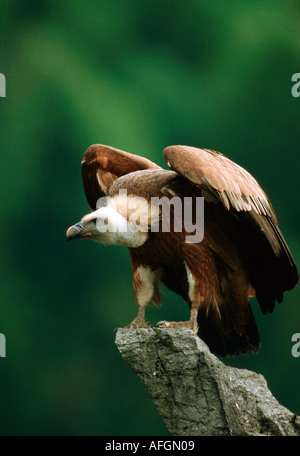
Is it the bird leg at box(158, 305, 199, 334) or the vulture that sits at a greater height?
the vulture

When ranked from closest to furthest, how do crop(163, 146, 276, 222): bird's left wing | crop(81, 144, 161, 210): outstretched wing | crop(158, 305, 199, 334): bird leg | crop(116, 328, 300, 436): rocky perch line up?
crop(116, 328, 300, 436): rocky perch, crop(163, 146, 276, 222): bird's left wing, crop(158, 305, 199, 334): bird leg, crop(81, 144, 161, 210): outstretched wing

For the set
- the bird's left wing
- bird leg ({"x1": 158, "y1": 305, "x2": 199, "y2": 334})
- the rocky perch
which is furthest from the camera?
bird leg ({"x1": 158, "y1": 305, "x2": 199, "y2": 334})

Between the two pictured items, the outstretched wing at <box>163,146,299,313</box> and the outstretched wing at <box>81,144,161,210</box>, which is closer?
the outstretched wing at <box>163,146,299,313</box>

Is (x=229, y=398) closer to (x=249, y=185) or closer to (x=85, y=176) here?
(x=249, y=185)

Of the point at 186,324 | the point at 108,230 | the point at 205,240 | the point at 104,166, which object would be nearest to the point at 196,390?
the point at 186,324

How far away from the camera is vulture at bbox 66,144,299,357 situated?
3350 mm

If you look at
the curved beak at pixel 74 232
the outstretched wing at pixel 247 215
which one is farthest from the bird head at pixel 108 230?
the outstretched wing at pixel 247 215

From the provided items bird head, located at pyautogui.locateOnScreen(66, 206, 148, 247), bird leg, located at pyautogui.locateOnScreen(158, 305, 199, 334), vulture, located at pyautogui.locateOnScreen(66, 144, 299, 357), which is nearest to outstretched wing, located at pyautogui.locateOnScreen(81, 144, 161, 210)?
vulture, located at pyautogui.locateOnScreen(66, 144, 299, 357)

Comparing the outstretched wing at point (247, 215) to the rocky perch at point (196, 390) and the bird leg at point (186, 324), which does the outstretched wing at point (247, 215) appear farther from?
the rocky perch at point (196, 390)

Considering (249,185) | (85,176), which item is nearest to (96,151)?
(85,176)

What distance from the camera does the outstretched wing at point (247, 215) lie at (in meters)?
3.27

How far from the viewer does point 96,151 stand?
411 cm

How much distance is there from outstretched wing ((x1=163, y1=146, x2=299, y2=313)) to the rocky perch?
0.65m

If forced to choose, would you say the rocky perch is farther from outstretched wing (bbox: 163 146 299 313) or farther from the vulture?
outstretched wing (bbox: 163 146 299 313)
